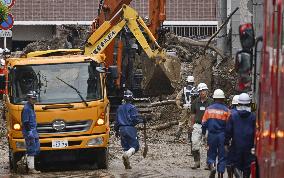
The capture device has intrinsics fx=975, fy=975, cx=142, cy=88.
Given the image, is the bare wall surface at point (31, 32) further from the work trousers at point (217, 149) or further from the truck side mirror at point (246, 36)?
the truck side mirror at point (246, 36)

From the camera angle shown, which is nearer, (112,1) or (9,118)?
(9,118)

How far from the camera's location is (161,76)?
2966cm

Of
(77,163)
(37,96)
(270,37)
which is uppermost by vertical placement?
(270,37)

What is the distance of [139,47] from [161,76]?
45.7 inches

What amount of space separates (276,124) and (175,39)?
31.7 meters

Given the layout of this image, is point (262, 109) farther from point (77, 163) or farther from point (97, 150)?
point (77, 163)

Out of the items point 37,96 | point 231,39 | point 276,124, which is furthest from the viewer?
point 231,39

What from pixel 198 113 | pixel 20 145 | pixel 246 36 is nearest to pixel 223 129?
pixel 198 113

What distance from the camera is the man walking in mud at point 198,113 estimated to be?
2061 centimetres

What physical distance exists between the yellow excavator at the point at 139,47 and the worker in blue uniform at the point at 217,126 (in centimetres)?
729

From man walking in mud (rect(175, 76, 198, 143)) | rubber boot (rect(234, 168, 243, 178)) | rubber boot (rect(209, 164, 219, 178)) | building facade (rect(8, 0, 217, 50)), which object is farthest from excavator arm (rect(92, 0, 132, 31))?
building facade (rect(8, 0, 217, 50))

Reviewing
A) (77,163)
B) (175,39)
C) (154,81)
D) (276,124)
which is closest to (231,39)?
(175,39)

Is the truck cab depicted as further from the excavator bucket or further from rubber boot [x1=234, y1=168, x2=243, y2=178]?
the excavator bucket

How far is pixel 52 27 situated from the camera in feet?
193
